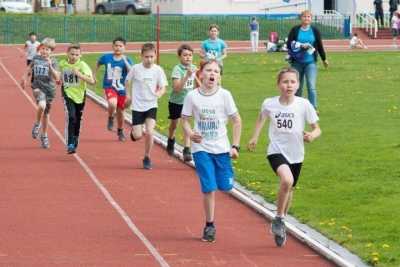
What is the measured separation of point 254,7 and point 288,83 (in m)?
62.1

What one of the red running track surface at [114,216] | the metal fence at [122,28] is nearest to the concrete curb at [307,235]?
the red running track surface at [114,216]

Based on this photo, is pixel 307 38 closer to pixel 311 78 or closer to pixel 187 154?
pixel 311 78

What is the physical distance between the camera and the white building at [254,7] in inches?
2835

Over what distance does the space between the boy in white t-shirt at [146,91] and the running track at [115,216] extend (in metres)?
0.56

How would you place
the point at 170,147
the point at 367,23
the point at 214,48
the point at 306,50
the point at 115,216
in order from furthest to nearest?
the point at 367,23
the point at 306,50
the point at 214,48
the point at 170,147
the point at 115,216

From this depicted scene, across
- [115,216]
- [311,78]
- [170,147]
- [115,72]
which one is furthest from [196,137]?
[311,78]

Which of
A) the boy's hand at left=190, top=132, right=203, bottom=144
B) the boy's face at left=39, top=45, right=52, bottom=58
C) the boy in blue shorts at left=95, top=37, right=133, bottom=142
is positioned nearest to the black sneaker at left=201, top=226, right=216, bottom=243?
the boy's hand at left=190, top=132, right=203, bottom=144

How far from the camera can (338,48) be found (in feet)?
188

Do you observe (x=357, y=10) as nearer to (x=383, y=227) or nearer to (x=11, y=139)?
(x=11, y=139)

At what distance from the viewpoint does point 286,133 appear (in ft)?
38.1

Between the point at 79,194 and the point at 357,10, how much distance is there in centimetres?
5969

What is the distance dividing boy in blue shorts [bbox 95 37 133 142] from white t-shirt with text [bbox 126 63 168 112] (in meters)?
2.52

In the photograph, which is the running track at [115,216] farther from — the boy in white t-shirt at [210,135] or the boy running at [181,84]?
the boy in white t-shirt at [210,135]

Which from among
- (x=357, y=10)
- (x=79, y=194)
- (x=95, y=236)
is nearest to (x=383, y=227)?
(x=95, y=236)
